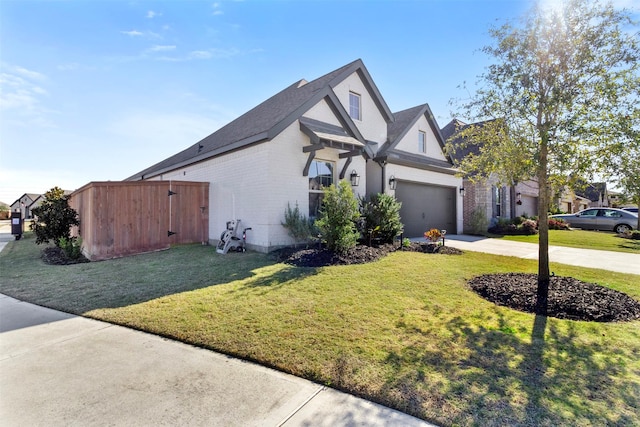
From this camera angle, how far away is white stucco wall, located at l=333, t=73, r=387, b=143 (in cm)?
1147

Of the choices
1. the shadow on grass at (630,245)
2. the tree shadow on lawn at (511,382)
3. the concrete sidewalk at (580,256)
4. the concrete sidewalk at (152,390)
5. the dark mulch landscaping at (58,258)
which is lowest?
the concrete sidewalk at (152,390)

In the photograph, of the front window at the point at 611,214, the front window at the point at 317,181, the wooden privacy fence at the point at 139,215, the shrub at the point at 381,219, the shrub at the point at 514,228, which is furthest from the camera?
the front window at the point at 611,214

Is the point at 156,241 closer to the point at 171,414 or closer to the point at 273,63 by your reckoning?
the point at 273,63

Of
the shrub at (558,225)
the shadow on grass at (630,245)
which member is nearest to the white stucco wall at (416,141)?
the shadow on grass at (630,245)

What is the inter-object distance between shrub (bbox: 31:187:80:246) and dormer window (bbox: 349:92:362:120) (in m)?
10.9

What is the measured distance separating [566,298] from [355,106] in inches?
381

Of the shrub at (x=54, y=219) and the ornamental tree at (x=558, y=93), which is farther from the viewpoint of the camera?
the shrub at (x=54, y=219)

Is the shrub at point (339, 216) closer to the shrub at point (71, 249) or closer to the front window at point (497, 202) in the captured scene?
the shrub at point (71, 249)

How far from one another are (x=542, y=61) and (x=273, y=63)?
8425mm

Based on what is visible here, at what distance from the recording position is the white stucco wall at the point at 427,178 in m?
12.4

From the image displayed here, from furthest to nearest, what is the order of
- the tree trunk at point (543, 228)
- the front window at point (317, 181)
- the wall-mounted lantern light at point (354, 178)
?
1. the wall-mounted lantern light at point (354, 178)
2. the front window at point (317, 181)
3. the tree trunk at point (543, 228)

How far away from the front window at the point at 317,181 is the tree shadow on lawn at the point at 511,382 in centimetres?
661

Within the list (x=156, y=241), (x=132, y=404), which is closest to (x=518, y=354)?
(x=132, y=404)

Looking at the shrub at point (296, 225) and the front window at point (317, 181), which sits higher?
the front window at point (317, 181)
